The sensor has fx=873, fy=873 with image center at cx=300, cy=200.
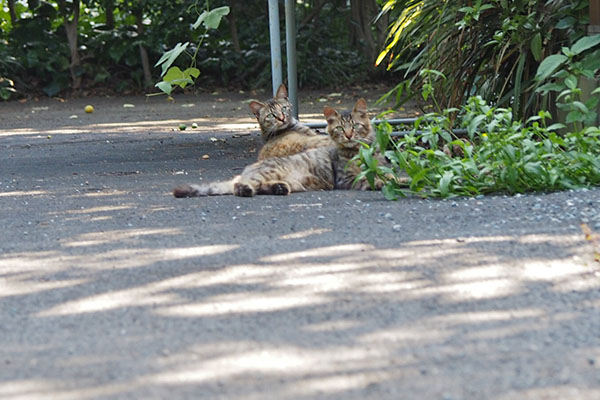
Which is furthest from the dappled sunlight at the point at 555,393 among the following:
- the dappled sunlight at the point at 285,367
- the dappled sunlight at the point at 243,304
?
the dappled sunlight at the point at 243,304

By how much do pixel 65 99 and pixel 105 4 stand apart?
A: 1.77 metres

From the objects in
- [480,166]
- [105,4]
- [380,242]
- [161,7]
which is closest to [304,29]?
[161,7]

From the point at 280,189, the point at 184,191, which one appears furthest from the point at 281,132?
the point at 184,191

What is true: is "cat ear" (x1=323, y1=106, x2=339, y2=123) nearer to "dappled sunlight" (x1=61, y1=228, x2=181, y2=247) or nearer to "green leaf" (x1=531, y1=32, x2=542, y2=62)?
"green leaf" (x1=531, y1=32, x2=542, y2=62)

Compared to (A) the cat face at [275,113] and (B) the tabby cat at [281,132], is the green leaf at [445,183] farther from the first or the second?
(A) the cat face at [275,113]

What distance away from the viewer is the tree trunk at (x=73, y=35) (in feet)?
46.4

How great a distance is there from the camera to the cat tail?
4.88 meters

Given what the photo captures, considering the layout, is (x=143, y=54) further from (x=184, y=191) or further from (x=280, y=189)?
(x=280, y=189)

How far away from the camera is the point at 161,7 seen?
14.2m

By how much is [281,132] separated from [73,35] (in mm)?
9343

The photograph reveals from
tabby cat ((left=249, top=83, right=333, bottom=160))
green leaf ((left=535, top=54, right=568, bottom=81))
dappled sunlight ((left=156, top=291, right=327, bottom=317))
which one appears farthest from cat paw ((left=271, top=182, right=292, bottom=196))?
dappled sunlight ((left=156, top=291, right=327, bottom=317))

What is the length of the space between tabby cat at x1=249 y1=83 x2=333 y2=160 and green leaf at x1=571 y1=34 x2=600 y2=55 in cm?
159

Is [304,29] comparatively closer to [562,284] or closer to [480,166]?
[480,166]

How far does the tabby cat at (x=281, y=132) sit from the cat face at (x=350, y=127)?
0.30 m
